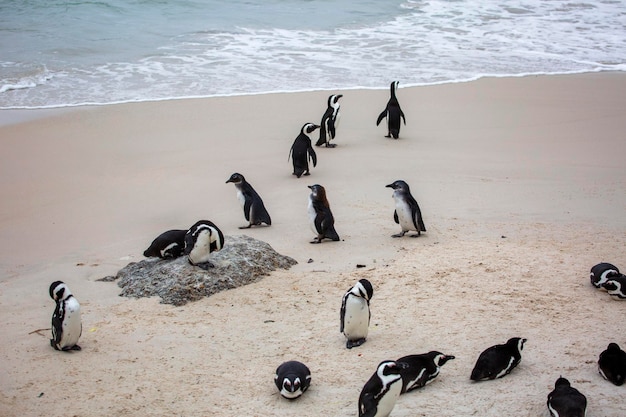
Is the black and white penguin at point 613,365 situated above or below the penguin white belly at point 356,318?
above

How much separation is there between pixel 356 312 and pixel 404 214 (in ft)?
8.45

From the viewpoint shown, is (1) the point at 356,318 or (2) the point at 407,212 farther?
(2) the point at 407,212

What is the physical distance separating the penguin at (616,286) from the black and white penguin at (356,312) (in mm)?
1871

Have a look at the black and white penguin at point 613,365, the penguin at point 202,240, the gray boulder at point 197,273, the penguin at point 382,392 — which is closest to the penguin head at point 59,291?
the gray boulder at point 197,273

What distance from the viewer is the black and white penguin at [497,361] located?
445 centimetres

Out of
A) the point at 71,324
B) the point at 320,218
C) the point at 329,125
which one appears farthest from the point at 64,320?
the point at 329,125

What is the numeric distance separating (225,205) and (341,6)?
14824 millimetres

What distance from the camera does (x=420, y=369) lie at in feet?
14.4

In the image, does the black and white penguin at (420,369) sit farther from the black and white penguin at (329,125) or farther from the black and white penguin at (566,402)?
the black and white penguin at (329,125)

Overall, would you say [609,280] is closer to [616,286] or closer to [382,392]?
[616,286]

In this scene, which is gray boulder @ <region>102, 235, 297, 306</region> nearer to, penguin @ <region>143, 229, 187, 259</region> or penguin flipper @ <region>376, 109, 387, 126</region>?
penguin @ <region>143, 229, 187, 259</region>

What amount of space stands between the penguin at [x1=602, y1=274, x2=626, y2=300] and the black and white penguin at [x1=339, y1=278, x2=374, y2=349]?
6.14ft

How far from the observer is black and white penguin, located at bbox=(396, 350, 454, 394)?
433 cm

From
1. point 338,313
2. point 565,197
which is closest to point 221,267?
point 338,313
